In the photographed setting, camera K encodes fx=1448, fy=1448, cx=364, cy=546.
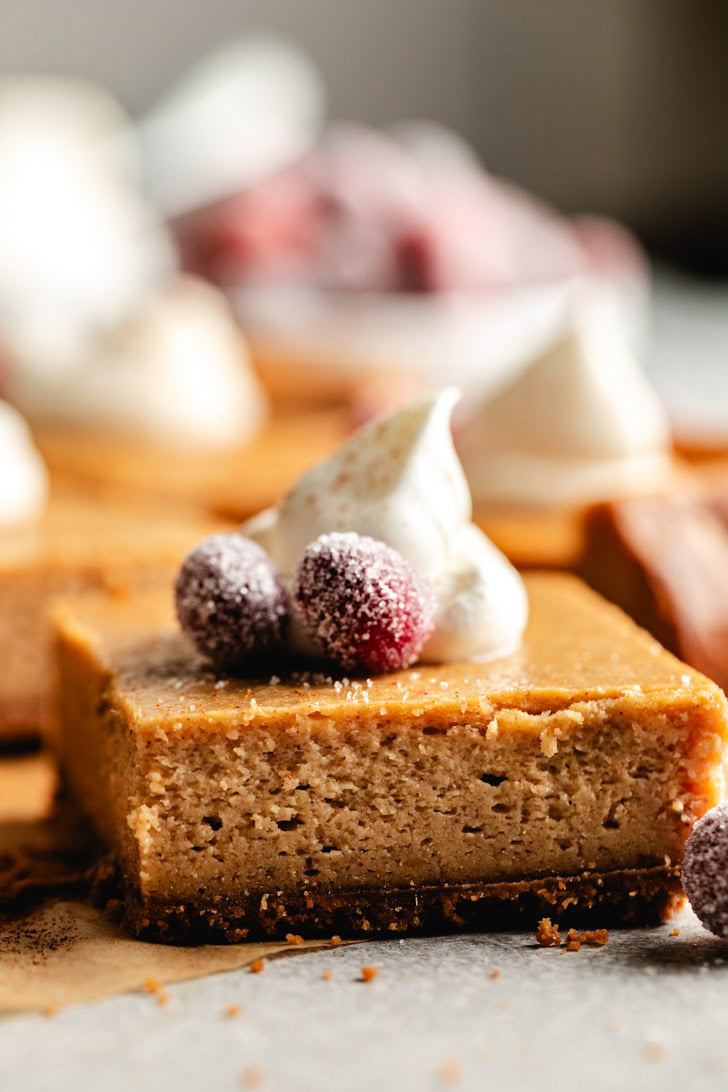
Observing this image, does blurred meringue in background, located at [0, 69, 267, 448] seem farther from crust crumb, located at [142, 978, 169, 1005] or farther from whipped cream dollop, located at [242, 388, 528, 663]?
crust crumb, located at [142, 978, 169, 1005]

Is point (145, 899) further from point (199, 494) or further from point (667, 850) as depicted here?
point (199, 494)

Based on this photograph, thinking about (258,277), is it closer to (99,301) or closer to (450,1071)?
(99,301)

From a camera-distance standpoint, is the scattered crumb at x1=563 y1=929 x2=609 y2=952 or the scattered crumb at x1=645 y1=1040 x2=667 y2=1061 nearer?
the scattered crumb at x1=645 y1=1040 x2=667 y2=1061

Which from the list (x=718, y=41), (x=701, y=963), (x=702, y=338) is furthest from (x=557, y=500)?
(x=718, y=41)

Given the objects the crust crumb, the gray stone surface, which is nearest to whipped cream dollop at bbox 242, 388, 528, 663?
the gray stone surface

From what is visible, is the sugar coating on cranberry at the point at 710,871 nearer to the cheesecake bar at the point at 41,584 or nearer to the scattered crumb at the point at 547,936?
the scattered crumb at the point at 547,936

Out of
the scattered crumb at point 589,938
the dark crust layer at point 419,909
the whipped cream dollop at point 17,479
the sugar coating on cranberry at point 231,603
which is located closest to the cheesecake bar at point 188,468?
the whipped cream dollop at point 17,479

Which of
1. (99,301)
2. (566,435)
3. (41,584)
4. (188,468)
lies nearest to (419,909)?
(41,584)

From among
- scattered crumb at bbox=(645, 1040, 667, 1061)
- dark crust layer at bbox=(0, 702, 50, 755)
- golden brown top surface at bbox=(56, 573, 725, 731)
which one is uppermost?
golden brown top surface at bbox=(56, 573, 725, 731)
